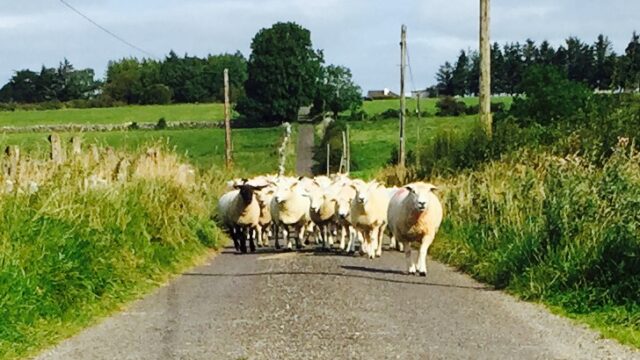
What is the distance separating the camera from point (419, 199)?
2008cm

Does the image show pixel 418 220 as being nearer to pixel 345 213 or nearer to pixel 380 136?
pixel 345 213

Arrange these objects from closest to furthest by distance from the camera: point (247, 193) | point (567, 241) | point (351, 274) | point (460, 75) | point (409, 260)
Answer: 1. point (567, 241)
2. point (351, 274)
3. point (409, 260)
4. point (247, 193)
5. point (460, 75)

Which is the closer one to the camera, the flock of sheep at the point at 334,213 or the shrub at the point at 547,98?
the flock of sheep at the point at 334,213

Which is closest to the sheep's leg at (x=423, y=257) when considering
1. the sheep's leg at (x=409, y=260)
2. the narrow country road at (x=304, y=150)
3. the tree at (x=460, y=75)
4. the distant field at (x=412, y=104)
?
the sheep's leg at (x=409, y=260)

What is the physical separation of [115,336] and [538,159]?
14.1m

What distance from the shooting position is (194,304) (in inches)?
620

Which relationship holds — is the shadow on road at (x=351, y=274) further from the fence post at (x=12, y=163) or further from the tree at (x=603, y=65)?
the tree at (x=603, y=65)

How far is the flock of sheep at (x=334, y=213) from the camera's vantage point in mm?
20703

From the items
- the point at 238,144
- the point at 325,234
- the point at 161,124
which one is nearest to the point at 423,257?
the point at 325,234

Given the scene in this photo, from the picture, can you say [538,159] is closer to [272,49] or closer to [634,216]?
[634,216]

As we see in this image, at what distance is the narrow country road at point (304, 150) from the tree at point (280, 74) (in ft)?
11.7

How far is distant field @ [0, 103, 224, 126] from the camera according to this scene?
8858 cm

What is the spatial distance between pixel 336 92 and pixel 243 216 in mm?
90481

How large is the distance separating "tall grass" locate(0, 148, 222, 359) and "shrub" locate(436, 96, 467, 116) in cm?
8302
